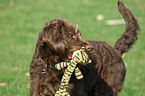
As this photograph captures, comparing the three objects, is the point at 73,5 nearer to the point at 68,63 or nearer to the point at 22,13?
the point at 22,13

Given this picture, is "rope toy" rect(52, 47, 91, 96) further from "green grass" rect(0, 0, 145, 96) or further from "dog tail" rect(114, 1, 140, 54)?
"green grass" rect(0, 0, 145, 96)

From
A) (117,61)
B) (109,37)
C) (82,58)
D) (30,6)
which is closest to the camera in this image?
(82,58)

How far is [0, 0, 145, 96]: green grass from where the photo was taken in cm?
571

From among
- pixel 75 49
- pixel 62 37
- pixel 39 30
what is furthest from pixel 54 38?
pixel 39 30

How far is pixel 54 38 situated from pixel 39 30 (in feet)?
22.3

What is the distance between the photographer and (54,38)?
3084 millimetres

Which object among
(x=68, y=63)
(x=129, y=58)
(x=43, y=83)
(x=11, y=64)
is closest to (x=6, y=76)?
(x=11, y=64)

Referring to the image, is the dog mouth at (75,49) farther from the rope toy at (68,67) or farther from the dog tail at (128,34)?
the dog tail at (128,34)

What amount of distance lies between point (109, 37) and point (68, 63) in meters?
6.58

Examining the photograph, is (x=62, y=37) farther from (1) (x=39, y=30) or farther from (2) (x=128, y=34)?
(1) (x=39, y=30)

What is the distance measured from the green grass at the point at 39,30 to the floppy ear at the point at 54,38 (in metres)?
2.06

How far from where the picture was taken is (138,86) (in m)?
6.12

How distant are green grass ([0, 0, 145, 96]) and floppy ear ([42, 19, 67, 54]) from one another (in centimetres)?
206

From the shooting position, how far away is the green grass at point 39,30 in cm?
571
